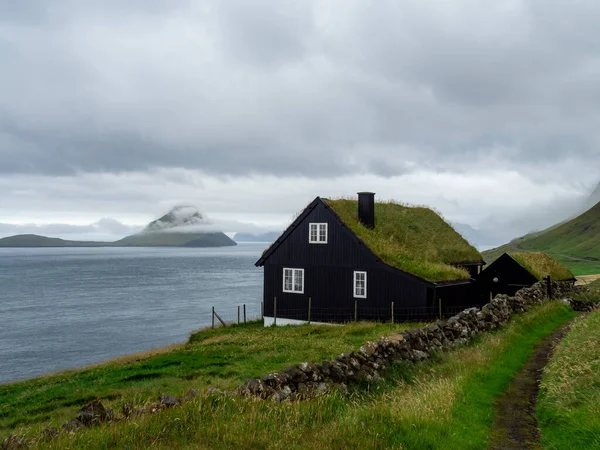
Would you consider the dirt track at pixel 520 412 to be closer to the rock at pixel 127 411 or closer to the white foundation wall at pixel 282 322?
the rock at pixel 127 411

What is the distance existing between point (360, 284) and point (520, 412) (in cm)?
2421

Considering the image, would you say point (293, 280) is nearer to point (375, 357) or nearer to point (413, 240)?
point (413, 240)

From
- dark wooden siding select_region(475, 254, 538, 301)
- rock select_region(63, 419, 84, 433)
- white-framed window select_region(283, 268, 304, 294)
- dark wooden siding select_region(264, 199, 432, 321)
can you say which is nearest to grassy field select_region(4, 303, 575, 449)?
rock select_region(63, 419, 84, 433)

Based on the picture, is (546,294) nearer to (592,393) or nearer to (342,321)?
(342,321)

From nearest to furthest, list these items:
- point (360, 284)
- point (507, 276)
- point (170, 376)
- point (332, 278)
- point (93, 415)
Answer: point (93, 415)
point (170, 376)
point (360, 284)
point (332, 278)
point (507, 276)

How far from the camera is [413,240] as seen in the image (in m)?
41.3

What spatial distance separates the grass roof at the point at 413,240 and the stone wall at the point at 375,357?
985cm

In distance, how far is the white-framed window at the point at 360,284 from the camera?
36125 millimetres

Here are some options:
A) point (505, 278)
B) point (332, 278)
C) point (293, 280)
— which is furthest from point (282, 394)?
point (505, 278)

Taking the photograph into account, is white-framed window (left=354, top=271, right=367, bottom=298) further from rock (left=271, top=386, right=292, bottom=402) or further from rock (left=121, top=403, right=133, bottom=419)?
rock (left=121, top=403, right=133, bottom=419)

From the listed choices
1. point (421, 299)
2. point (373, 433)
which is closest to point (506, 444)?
point (373, 433)

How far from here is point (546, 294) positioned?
3588 centimetres

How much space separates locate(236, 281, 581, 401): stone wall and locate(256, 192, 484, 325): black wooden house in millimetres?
8577

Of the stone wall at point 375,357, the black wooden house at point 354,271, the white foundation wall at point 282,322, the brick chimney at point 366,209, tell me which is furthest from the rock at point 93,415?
the brick chimney at point 366,209
